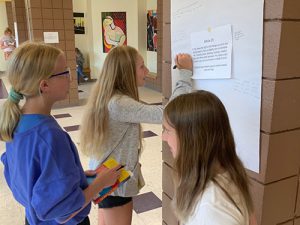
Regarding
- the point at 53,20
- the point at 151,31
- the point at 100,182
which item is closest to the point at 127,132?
the point at 100,182

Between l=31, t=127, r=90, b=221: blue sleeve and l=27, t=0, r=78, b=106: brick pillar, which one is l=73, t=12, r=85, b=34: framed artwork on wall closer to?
l=27, t=0, r=78, b=106: brick pillar

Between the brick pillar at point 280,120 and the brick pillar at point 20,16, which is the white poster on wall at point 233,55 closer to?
the brick pillar at point 280,120

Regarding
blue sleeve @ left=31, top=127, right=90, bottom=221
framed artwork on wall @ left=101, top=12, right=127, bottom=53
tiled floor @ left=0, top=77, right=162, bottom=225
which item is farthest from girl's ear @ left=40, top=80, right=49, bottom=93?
framed artwork on wall @ left=101, top=12, right=127, bottom=53

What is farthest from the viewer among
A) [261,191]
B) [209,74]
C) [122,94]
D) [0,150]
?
[0,150]

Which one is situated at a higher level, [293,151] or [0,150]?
[293,151]

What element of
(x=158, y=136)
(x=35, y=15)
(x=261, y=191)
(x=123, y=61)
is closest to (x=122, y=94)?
(x=123, y=61)

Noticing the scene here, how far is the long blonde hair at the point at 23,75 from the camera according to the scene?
102 cm

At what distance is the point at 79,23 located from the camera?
7703 millimetres

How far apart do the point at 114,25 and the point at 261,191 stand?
23.8 ft

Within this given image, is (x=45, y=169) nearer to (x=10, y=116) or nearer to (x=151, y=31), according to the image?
(x=10, y=116)

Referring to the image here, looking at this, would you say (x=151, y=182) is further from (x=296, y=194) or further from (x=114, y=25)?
(x=114, y=25)

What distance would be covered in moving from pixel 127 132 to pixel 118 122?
7 cm

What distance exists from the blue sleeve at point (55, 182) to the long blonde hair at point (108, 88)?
40cm

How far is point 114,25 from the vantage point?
7.72m
